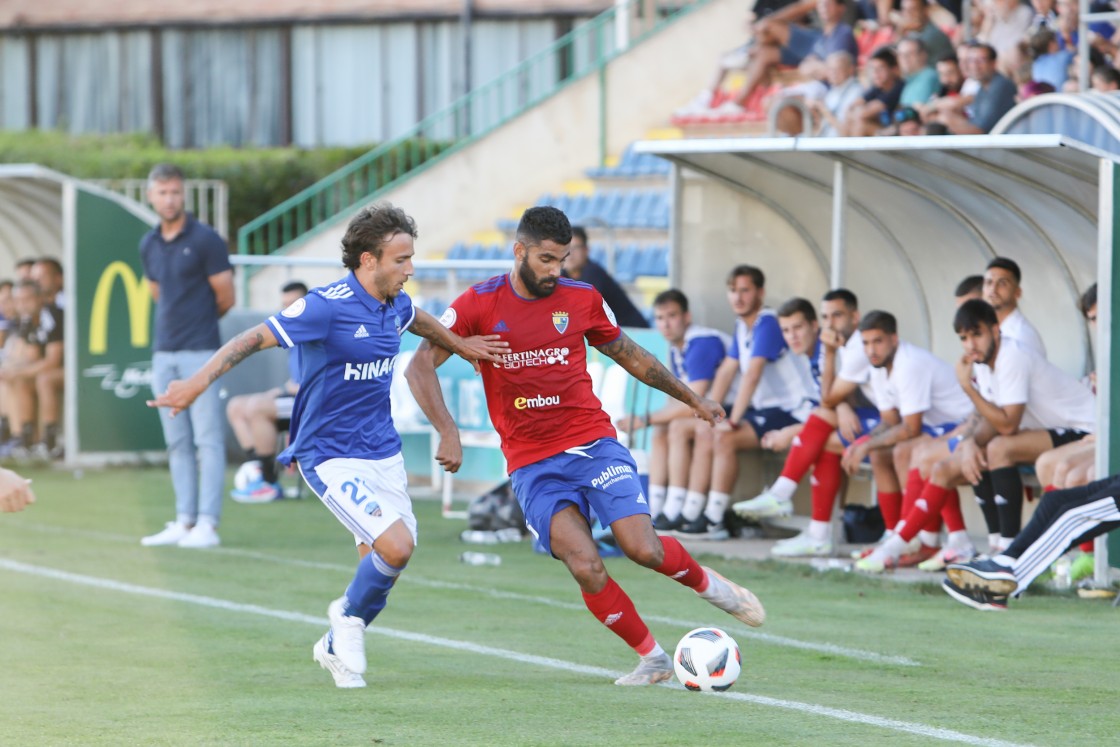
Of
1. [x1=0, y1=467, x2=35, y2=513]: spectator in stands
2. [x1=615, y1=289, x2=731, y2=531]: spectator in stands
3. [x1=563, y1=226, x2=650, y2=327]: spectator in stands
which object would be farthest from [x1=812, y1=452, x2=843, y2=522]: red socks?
[x1=0, y1=467, x2=35, y2=513]: spectator in stands

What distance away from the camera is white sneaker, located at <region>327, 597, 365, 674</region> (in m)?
6.92

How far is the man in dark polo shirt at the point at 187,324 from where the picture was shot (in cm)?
1120

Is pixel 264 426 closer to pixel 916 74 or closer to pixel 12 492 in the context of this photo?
pixel 916 74

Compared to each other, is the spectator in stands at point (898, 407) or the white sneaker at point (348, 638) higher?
the spectator in stands at point (898, 407)

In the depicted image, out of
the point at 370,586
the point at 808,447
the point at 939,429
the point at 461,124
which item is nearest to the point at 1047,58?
the point at 939,429

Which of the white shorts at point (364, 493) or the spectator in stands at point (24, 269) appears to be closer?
the white shorts at point (364, 493)

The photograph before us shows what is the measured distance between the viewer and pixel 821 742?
5.83 m

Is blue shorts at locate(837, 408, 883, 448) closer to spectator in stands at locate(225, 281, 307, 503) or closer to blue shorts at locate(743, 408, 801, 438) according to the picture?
blue shorts at locate(743, 408, 801, 438)

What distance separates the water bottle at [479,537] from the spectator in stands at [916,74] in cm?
617

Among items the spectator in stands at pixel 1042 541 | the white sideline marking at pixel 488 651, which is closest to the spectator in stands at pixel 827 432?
the spectator in stands at pixel 1042 541

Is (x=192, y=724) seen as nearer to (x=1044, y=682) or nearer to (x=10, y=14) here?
(x=1044, y=682)

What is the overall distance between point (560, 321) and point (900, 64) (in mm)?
10048

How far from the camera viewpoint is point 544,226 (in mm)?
6898

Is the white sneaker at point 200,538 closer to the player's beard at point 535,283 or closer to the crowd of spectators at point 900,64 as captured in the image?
the player's beard at point 535,283
